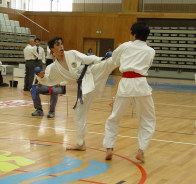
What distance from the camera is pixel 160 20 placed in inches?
888

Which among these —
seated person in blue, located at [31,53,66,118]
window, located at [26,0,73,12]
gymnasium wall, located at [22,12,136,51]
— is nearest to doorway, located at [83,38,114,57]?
gymnasium wall, located at [22,12,136,51]

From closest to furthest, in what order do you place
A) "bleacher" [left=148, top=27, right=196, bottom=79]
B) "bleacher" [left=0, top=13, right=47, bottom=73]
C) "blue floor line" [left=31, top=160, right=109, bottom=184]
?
"blue floor line" [left=31, top=160, right=109, bottom=184]
"bleacher" [left=0, top=13, right=47, bottom=73]
"bleacher" [left=148, top=27, right=196, bottom=79]

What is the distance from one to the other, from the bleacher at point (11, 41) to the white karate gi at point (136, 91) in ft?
52.7

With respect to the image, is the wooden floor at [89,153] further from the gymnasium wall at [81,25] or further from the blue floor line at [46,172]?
the gymnasium wall at [81,25]

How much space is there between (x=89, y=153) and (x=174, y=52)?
60.4 feet

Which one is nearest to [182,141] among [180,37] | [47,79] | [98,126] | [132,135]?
[132,135]

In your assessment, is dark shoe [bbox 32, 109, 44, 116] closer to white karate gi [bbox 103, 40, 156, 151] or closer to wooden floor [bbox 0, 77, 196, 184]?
wooden floor [bbox 0, 77, 196, 184]

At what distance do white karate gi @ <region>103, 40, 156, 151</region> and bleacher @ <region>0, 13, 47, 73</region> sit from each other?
16.1 metres

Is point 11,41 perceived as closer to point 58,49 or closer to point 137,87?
point 58,49

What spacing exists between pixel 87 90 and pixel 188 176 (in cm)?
161

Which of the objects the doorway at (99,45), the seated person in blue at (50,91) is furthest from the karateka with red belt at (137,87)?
the doorway at (99,45)

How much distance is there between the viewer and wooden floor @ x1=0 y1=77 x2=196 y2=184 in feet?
12.5

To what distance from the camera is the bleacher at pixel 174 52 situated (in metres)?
21.9

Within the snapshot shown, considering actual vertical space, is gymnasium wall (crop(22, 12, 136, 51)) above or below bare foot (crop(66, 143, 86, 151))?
above
